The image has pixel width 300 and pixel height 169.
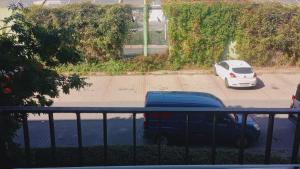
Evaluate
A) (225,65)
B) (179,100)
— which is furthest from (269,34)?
(179,100)

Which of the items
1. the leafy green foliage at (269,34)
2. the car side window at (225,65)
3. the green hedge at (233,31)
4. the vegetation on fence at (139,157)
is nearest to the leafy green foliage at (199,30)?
the green hedge at (233,31)

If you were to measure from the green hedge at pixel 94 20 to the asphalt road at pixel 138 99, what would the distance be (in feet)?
6.95

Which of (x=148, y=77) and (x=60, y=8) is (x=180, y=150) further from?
(x=60, y=8)

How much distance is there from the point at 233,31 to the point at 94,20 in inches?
292

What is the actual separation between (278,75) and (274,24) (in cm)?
279

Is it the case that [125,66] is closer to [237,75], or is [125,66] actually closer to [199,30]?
[199,30]

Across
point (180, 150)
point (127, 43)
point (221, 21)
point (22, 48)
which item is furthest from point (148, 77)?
point (22, 48)

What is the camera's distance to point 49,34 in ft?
17.8

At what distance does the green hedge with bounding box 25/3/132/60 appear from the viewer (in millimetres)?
21359

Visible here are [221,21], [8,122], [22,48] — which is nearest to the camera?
[8,122]

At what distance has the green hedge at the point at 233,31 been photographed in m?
21.9

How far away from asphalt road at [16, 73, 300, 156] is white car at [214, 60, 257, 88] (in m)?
0.33

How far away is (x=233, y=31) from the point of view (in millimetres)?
22344

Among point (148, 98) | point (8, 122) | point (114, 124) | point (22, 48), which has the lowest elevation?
point (114, 124)
